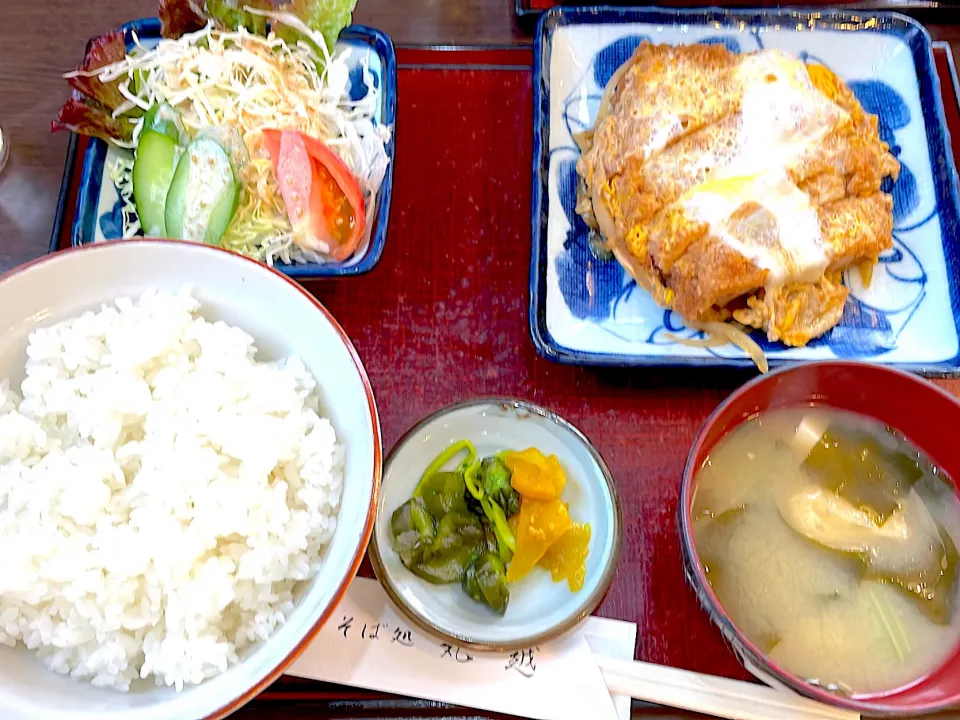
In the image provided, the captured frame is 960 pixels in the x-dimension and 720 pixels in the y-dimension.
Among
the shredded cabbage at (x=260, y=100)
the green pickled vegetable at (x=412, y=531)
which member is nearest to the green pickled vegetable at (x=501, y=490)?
the green pickled vegetable at (x=412, y=531)

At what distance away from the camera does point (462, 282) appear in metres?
1.87

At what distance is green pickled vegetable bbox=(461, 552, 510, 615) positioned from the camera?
1424 millimetres

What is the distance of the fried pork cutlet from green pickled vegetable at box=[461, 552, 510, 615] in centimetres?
75

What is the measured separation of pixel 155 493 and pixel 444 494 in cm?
55

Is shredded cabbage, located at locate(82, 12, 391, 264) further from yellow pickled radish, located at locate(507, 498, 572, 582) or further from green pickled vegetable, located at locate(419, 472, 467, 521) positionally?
yellow pickled radish, located at locate(507, 498, 572, 582)

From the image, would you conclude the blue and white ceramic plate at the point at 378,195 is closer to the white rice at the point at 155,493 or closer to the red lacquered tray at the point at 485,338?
the red lacquered tray at the point at 485,338

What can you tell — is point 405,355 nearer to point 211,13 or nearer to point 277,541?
point 277,541

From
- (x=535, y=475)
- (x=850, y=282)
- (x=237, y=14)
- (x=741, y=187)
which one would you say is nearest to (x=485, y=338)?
(x=535, y=475)

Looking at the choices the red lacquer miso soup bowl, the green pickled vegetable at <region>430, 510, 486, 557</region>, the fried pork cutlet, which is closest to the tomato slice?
the fried pork cutlet

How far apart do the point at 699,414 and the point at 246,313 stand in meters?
1.03

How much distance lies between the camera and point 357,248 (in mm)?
1782

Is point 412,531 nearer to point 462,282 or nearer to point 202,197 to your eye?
point 462,282

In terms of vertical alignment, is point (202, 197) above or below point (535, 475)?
above

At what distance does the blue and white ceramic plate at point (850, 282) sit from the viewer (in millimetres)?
1751
